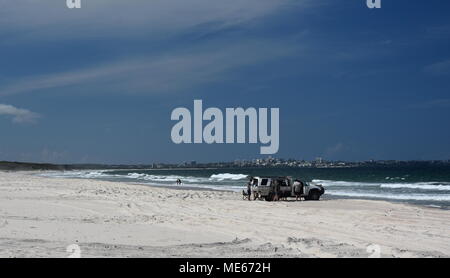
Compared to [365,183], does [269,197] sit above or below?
Answer: above

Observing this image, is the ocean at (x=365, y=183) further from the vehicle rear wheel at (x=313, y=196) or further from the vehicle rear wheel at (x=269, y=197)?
the vehicle rear wheel at (x=269, y=197)

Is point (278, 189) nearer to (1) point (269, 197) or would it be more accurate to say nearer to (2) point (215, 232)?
(1) point (269, 197)

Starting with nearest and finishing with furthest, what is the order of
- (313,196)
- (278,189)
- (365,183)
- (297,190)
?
(278,189) < (297,190) < (313,196) < (365,183)

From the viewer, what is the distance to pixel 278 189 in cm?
2722

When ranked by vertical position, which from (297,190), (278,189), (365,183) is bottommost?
(365,183)

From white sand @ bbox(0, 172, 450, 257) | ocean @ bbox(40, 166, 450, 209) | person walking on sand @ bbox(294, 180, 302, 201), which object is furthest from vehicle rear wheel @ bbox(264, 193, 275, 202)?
ocean @ bbox(40, 166, 450, 209)

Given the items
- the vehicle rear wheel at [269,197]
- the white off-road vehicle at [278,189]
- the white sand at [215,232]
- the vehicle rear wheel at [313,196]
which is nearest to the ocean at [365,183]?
the vehicle rear wheel at [313,196]

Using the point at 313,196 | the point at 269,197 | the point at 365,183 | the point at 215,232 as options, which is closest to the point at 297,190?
the point at 313,196

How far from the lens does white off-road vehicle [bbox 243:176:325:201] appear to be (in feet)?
89.6

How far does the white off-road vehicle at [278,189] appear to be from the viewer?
89.6 feet

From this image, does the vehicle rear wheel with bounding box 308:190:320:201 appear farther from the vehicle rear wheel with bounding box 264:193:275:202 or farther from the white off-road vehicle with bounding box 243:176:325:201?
the vehicle rear wheel with bounding box 264:193:275:202

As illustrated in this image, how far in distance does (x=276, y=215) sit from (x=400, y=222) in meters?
4.17
